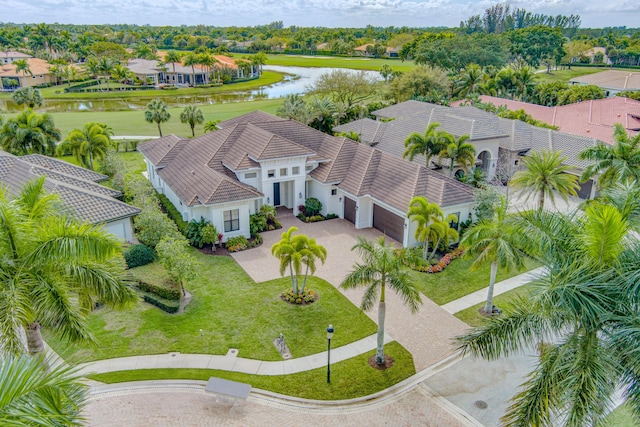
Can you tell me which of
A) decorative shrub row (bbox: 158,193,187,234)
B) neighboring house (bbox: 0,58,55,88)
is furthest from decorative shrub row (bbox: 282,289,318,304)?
neighboring house (bbox: 0,58,55,88)

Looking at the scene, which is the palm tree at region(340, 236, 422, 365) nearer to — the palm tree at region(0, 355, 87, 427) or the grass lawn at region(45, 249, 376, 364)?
the grass lawn at region(45, 249, 376, 364)

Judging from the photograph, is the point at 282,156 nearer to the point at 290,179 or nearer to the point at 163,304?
the point at 290,179

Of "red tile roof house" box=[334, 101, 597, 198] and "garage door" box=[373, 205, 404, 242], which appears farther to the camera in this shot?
"red tile roof house" box=[334, 101, 597, 198]

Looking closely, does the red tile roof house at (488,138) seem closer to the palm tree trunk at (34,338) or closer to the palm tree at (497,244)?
the palm tree at (497,244)

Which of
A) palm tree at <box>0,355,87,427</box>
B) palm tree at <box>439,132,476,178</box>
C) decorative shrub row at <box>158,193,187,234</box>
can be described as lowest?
decorative shrub row at <box>158,193,187,234</box>

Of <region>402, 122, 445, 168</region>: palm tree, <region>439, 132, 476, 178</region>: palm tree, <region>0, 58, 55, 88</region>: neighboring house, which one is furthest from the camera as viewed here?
<region>0, 58, 55, 88</region>: neighboring house

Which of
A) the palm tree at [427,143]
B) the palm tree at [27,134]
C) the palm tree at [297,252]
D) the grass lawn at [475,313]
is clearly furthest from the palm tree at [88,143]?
the grass lawn at [475,313]
